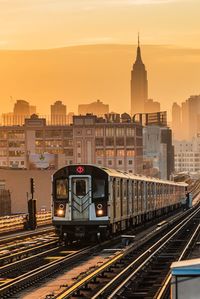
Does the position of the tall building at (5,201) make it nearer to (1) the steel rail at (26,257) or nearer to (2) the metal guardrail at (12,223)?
(2) the metal guardrail at (12,223)

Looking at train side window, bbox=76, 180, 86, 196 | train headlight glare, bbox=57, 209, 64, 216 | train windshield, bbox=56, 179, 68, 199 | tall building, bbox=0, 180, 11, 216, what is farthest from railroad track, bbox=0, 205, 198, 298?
tall building, bbox=0, 180, 11, 216

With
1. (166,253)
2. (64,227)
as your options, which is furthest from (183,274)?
(64,227)

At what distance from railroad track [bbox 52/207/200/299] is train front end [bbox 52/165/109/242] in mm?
2010

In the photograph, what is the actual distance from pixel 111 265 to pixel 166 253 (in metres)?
6.72

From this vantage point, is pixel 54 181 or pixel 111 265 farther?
pixel 54 181

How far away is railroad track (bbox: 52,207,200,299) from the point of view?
20.7 metres

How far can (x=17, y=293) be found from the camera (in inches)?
850

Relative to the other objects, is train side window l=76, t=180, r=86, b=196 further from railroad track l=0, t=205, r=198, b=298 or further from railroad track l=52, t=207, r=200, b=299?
railroad track l=52, t=207, r=200, b=299

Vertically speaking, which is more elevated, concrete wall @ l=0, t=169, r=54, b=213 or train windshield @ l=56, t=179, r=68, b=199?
concrete wall @ l=0, t=169, r=54, b=213

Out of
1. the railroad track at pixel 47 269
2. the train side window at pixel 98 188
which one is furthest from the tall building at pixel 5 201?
the railroad track at pixel 47 269

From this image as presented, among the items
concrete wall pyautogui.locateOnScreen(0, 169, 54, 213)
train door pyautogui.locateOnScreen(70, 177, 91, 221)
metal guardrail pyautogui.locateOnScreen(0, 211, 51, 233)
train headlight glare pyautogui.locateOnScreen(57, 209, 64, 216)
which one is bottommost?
metal guardrail pyautogui.locateOnScreen(0, 211, 51, 233)

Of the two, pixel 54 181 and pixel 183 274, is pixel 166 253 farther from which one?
pixel 183 274

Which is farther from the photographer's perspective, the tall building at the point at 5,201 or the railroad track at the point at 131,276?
the tall building at the point at 5,201

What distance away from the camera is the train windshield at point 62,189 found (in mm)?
35428
